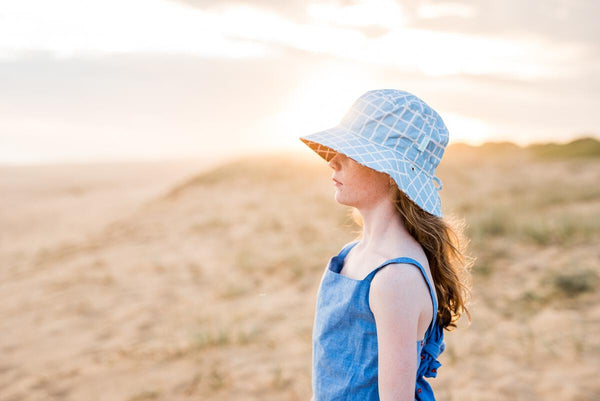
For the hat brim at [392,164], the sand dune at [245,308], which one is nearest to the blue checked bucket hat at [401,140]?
the hat brim at [392,164]

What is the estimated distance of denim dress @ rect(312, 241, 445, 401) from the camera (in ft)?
4.94

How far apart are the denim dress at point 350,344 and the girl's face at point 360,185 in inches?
10.7

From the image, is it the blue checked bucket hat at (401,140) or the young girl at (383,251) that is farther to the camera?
the blue checked bucket hat at (401,140)

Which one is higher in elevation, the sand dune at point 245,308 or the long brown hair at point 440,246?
the long brown hair at point 440,246

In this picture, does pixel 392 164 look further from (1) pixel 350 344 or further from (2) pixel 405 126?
(1) pixel 350 344

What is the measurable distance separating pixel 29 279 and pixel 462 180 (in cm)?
1661

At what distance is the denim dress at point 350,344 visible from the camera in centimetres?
151

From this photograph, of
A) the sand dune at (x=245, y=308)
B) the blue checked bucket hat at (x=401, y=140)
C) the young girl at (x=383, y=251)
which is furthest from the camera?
the sand dune at (x=245, y=308)

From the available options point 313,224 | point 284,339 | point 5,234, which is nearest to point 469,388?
point 284,339

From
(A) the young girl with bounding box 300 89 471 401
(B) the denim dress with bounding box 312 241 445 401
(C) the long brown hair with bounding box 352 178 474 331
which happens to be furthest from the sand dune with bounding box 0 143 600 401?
(B) the denim dress with bounding box 312 241 445 401

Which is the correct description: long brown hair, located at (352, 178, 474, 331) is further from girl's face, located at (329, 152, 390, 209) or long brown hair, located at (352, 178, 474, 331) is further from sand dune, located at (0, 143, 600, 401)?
sand dune, located at (0, 143, 600, 401)

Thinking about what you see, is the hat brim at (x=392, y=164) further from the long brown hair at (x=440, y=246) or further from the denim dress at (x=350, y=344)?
the denim dress at (x=350, y=344)

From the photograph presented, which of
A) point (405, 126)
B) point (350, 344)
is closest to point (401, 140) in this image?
point (405, 126)

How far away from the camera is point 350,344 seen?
1.57 m
